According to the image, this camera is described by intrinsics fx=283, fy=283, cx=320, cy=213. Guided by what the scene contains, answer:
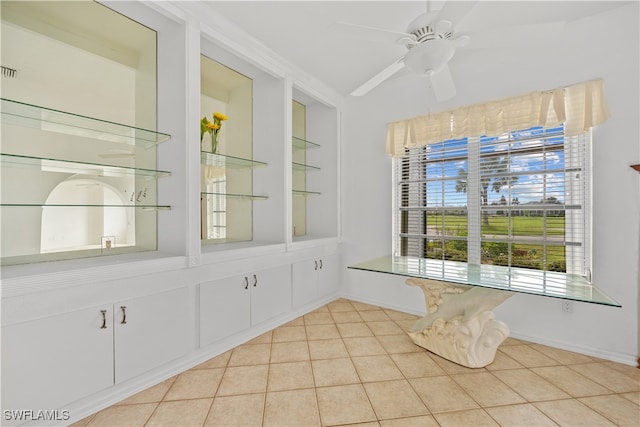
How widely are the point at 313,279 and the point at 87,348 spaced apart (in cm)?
228

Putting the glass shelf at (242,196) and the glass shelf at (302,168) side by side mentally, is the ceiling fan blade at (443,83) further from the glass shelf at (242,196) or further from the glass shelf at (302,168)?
the glass shelf at (242,196)

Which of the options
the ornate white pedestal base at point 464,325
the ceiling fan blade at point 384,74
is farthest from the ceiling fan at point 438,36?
the ornate white pedestal base at point 464,325

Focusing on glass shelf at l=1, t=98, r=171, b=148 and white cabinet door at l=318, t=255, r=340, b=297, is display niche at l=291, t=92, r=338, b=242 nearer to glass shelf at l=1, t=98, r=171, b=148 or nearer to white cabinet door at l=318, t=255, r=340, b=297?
white cabinet door at l=318, t=255, r=340, b=297

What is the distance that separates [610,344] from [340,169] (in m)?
3.21

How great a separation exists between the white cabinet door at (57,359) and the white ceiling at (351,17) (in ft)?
8.21

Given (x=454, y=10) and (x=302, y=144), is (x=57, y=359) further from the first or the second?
(x=302, y=144)

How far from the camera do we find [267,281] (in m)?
2.94

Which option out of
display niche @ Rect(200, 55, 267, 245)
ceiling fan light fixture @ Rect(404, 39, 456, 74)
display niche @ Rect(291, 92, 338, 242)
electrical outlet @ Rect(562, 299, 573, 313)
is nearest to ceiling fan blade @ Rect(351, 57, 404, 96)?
ceiling fan light fixture @ Rect(404, 39, 456, 74)

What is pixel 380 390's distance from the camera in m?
1.99

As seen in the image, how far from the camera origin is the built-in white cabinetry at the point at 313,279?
3315 mm

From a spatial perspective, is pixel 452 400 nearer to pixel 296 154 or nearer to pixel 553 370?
pixel 553 370

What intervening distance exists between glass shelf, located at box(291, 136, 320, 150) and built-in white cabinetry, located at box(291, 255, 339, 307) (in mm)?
1531

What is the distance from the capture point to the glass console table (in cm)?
197

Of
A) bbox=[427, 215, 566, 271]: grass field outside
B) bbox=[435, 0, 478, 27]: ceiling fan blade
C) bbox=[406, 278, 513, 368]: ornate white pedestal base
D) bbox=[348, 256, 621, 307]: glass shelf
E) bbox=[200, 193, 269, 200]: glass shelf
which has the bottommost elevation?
bbox=[406, 278, 513, 368]: ornate white pedestal base
